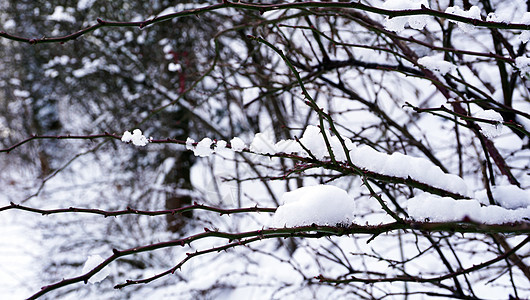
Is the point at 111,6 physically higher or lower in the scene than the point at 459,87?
higher

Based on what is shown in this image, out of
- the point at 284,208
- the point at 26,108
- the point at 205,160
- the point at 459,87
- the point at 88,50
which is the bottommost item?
the point at 284,208

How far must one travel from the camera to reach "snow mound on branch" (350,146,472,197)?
3.66 feet

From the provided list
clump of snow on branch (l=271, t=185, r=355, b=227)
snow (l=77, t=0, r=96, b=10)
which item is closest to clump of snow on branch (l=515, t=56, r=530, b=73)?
clump of snow on branch (l=271, t=185, r=355, b=227)

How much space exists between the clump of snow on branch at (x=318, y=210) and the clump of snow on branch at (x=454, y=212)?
21cm

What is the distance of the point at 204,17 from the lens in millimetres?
5453

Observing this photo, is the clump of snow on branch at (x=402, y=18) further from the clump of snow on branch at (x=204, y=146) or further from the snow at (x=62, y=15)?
the snow at (x=62, y=15)

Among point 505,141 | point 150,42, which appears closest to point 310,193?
point 505,141

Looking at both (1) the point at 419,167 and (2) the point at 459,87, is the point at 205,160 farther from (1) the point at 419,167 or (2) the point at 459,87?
(1) the point at 419,167

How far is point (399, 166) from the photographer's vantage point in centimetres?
→ 113

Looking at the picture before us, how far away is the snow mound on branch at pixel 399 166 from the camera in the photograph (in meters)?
1.11

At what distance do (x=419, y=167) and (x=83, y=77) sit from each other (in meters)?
6.55

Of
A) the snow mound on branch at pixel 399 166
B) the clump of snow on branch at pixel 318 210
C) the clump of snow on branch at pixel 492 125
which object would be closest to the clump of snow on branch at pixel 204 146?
the clump of snow on branch at pixel 318 210

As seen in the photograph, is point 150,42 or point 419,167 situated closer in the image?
point 419,167

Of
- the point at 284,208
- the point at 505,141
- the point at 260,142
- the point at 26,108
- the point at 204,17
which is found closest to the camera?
the point at 284,208
